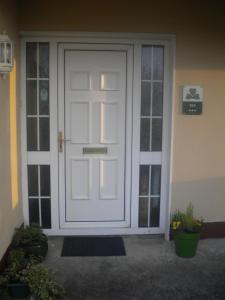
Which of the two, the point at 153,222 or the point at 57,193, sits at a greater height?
the point at 57,193

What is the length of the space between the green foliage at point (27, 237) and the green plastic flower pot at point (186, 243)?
4.37 ft

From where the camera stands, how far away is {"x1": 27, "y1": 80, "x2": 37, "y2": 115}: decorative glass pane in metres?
4.18

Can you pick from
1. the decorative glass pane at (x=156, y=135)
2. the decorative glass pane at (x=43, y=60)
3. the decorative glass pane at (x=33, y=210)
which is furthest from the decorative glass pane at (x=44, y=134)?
the decorative glass pane at (x=156, y=135)

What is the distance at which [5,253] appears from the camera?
353 cm

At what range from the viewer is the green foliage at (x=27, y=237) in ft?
12.4

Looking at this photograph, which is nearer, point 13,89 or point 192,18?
point 13,89

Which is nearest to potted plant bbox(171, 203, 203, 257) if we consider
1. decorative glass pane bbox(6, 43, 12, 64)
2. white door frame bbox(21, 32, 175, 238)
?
white door frame bbox(21, 32, 175, 238)

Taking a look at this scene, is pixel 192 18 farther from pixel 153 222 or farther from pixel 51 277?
pixel 51 277

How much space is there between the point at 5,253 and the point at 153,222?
5.63 ft

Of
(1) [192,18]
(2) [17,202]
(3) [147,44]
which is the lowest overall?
(2) [17,202]

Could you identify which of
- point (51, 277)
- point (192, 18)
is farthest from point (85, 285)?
point (192, 18)

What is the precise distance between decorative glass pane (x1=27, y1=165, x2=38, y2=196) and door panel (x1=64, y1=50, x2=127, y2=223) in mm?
337

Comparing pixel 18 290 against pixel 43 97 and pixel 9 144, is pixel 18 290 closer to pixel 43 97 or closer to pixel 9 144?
pixel 9 144

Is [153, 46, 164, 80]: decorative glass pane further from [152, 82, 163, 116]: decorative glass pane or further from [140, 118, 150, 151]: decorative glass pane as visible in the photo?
[140, 118, 150, 151]: decorative glass pane
